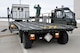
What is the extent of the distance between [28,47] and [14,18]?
10.7 m

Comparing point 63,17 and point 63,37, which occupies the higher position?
point 63,17

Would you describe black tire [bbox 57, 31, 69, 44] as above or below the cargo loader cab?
below

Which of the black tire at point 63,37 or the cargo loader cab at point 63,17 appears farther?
the cargo loader cab at point 63,17

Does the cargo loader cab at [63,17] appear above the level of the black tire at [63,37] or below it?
above

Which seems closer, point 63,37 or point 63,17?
point 63,37

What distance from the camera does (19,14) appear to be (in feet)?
62.5

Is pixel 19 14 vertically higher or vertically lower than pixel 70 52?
higher

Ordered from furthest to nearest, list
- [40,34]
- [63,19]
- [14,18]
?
[14,18] < [63,19] < [40,34]

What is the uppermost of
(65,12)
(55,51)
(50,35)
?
(65,12)

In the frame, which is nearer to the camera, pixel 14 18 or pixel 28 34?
pixel 28 34

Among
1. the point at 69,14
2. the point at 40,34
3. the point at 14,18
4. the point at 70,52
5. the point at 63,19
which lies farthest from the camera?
the point at 14,18

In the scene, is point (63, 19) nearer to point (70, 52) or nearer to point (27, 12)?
point (70, 52)

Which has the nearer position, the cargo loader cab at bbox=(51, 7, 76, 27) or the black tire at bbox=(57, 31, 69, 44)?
the black tire at bbox=(57, 31, 69, 44)

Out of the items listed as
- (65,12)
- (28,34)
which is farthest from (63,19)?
(28,34)
